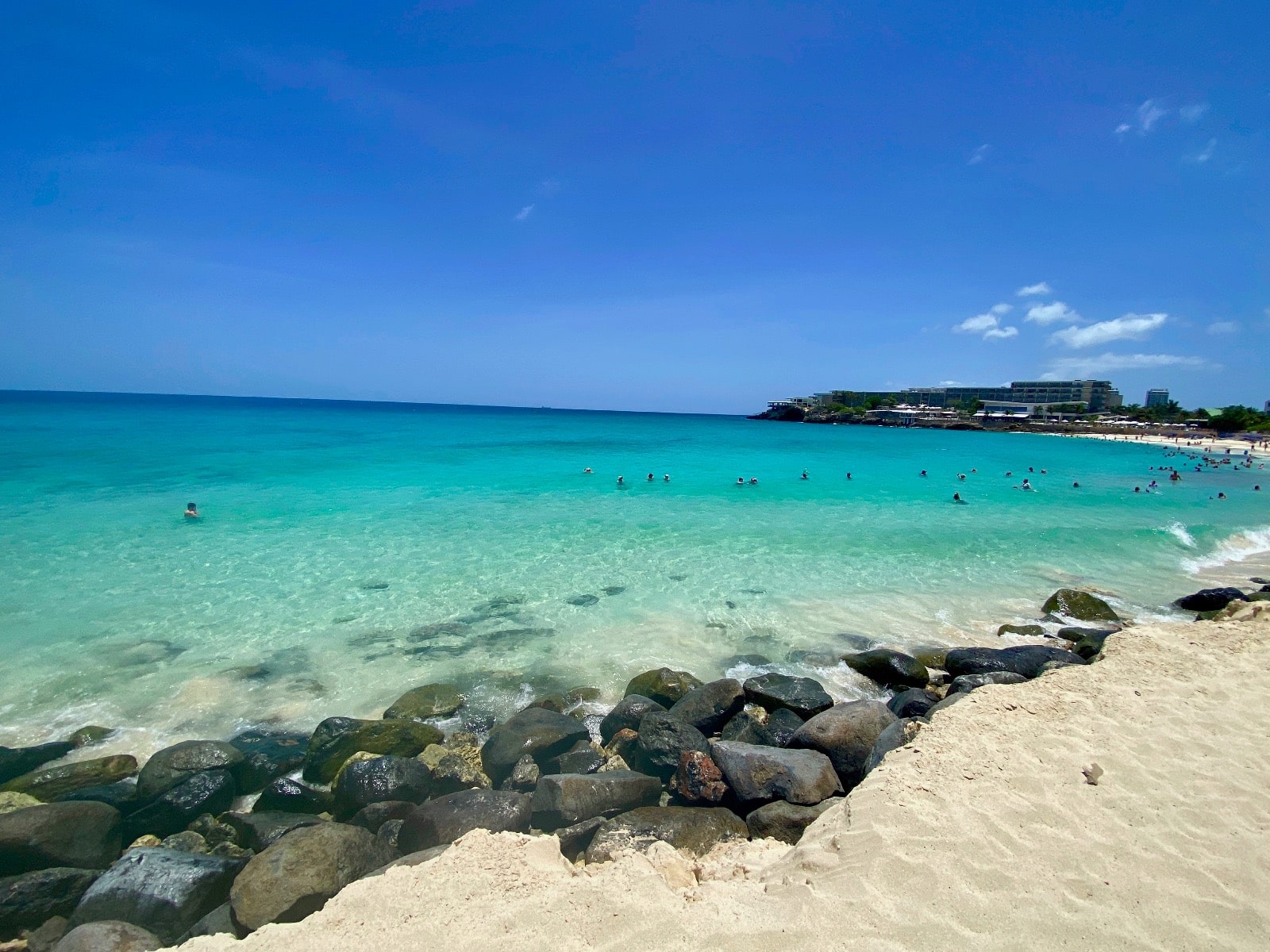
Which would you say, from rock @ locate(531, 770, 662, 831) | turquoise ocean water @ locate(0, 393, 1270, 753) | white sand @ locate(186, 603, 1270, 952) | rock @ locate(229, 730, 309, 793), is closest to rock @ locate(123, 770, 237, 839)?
rock @ locate(229, 730, 309, 793)

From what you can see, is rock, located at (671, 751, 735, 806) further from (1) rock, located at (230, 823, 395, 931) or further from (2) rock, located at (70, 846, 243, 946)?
(2) rock, located at (70, 846, 243, 946)

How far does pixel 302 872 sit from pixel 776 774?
3546 mm

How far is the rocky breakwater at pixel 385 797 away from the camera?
3.78 m

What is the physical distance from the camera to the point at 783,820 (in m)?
4.34

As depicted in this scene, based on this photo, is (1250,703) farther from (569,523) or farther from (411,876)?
(569,523)

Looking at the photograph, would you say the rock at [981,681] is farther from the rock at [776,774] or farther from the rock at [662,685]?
the rock at [662,685]

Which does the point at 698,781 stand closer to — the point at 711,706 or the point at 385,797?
the point at 711,706

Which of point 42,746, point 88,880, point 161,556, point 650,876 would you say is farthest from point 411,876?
point 161,556

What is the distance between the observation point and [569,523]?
17.1 m

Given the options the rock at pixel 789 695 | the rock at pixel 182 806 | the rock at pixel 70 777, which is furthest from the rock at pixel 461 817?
the rock at pixel 70 777

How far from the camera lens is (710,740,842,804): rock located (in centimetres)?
462

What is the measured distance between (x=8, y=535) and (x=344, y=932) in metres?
17.6

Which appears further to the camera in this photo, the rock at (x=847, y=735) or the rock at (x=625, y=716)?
the rock at (x=625, y=716)

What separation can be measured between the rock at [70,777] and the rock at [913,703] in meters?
7.89
